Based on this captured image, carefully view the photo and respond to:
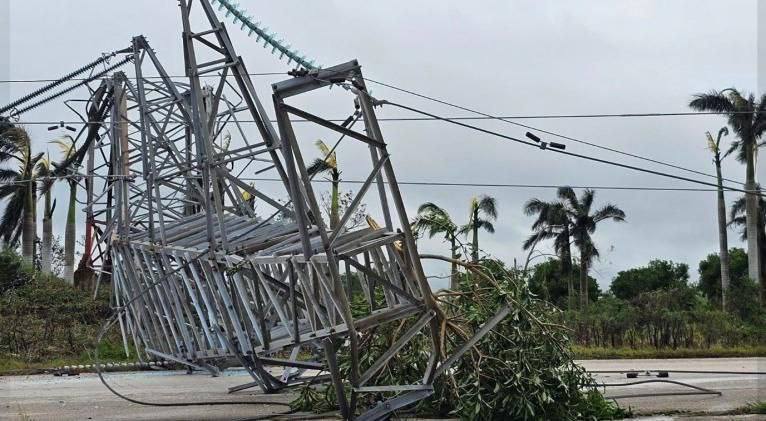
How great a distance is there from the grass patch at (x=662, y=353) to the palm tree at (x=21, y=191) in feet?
85.1

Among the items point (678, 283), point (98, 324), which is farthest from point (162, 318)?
point (678, 283)

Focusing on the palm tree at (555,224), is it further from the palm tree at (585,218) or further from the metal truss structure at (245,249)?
the metal truss structure at (245,249)

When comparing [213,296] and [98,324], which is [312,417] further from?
[98,324]

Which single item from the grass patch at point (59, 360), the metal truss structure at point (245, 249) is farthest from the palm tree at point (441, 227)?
the grass patch at point (59, 360)

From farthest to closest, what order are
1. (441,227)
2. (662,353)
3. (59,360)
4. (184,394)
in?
(662,353)
(59,360)
(184,394)
(441,227)

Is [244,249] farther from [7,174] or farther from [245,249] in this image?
[7,174]

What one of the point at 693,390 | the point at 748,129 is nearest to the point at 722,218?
the point at 748,129

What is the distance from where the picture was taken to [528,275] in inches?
594

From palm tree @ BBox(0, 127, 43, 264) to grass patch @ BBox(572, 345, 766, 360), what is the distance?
25944 mm

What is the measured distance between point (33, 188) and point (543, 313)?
4018cm

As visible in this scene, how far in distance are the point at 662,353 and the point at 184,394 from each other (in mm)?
19869

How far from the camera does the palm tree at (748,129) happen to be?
45.7m

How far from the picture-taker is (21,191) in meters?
49.2

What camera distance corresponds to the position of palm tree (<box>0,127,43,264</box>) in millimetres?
45375
